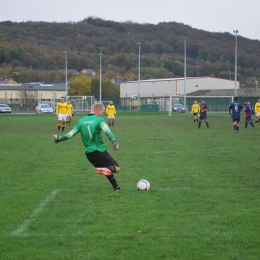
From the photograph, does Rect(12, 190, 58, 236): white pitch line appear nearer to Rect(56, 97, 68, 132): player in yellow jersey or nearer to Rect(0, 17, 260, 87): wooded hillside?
Rect(56, 97, 68, 132): player in yellow jersey

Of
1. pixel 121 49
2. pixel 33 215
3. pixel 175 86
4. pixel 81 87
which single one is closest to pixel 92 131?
pixel 33 215

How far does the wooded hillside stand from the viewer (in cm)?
14138

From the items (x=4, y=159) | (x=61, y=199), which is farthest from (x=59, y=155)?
(x=61, y=199)

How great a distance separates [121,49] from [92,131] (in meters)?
157

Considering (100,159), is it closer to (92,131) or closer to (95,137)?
(95,137)

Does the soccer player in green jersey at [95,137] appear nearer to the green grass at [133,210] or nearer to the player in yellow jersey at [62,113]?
the green grass at [133,210]

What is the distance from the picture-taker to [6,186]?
10742mm

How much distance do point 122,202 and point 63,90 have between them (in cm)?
9560

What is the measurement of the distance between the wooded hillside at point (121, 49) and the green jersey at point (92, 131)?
11861 centimetres

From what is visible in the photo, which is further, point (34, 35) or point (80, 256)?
point (34, 35)

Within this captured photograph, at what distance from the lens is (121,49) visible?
164 metres

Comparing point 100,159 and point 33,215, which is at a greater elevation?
point 100,159

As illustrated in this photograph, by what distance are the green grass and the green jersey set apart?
0.92m

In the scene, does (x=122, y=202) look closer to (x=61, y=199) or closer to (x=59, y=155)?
(x=61, y=199)
